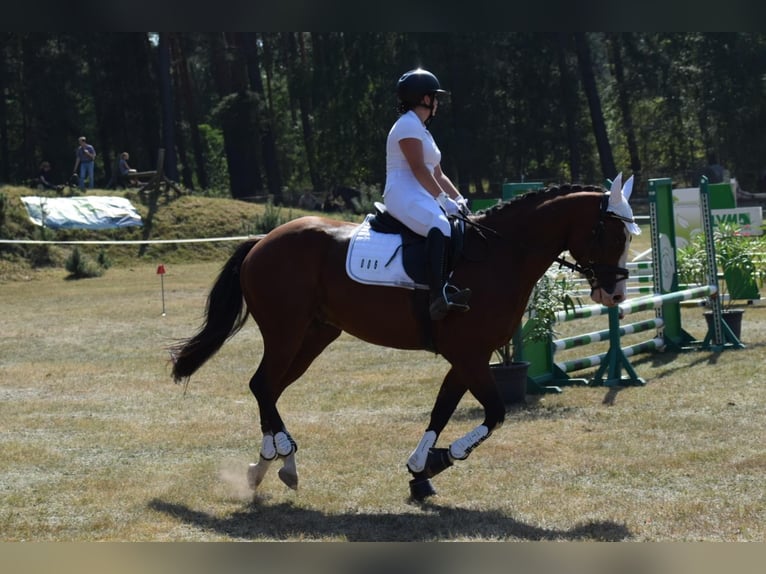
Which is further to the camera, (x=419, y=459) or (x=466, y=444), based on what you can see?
(x=419, y=459)

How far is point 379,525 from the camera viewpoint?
559 centimetres

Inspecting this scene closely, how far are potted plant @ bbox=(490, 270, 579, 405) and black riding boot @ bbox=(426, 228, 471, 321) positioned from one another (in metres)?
3.18

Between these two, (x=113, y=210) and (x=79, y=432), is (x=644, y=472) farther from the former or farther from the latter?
(x=113, y=210)

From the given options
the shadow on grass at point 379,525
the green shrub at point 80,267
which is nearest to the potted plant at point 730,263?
the shadow on grass at point 379,525

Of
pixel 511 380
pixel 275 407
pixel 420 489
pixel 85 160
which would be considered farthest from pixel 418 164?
pixel 85 160

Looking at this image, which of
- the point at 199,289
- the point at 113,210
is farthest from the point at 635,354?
the point at 113,210

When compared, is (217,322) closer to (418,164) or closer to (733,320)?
(418,164)

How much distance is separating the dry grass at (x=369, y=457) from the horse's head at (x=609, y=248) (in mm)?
1183

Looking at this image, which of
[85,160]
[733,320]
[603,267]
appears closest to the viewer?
[603,267]

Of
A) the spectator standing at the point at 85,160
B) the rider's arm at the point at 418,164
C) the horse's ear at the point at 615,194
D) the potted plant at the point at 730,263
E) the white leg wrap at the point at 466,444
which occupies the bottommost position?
Result: the white leg wrap at the point at 466,444

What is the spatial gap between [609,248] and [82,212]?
24647mm

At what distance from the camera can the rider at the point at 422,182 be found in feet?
19.6

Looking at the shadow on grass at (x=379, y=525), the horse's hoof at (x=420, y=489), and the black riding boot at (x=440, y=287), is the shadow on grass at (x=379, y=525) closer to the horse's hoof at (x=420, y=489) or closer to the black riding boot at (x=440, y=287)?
the horse's hoof at (x=420, y=489)

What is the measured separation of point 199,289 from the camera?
22625 mm
